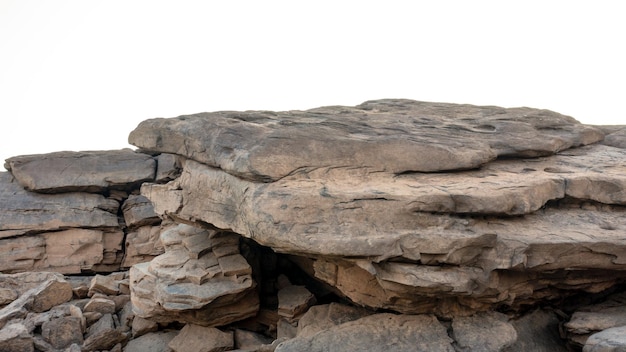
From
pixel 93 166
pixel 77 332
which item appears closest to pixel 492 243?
pixel 77 332

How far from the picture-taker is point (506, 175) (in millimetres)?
8031

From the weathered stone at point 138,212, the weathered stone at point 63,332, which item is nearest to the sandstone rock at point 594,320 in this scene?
the weathered stone at point 63,332

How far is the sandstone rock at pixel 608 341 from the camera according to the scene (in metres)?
6.08

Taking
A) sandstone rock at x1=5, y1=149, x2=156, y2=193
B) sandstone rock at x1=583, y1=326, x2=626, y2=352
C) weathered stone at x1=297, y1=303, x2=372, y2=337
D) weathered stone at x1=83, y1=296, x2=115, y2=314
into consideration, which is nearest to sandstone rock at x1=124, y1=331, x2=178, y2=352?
weathered stone at x1=83, y1=296, x2=115, y2=314

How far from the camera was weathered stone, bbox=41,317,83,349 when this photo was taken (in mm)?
9375

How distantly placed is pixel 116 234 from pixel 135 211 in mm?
874

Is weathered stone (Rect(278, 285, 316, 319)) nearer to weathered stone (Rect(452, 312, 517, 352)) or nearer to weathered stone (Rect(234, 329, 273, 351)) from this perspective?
weathered stone (Rect(234, 329, 273, 351))

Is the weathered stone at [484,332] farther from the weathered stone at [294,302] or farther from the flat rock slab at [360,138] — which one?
the weathered stone at [294,302]

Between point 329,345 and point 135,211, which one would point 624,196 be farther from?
point 135,211

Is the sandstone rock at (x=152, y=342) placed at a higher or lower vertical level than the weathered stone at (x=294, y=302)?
lower

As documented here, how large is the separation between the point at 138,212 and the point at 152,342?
6.20m

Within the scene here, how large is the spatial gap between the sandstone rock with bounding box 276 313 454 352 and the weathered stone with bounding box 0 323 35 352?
196 inches

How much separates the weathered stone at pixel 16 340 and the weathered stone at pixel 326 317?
497 centimetres

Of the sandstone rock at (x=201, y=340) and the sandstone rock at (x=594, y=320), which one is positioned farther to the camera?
the sandstone rock at (x=201, y=340)
